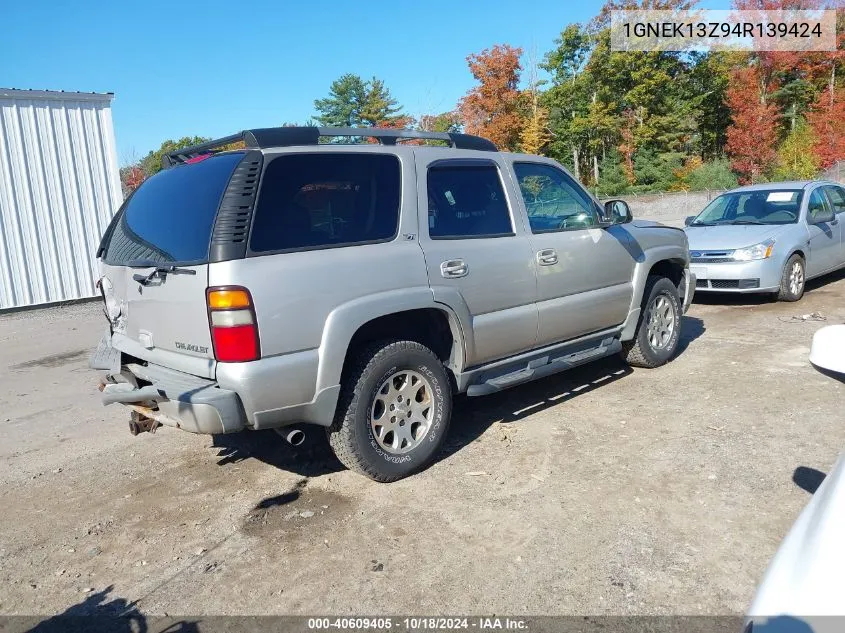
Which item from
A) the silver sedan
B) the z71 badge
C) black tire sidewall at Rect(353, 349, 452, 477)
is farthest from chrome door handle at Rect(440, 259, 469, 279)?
the silver sedan

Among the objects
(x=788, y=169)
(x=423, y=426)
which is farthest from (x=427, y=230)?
(x=788, y=169)

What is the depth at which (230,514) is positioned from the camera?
367 centimetres

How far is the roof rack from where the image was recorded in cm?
360

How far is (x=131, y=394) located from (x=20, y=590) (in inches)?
41.1

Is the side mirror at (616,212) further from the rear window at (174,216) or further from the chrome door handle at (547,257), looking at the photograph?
the rear window at (174,216)

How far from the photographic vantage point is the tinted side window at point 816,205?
928cm

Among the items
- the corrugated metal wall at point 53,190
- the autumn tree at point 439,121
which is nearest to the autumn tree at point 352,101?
the autumn tree at point 439,121

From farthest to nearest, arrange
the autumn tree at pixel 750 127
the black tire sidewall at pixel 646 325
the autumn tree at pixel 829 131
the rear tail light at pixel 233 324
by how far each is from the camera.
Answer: the autumn tree at pixel 750 127
the autumn tree at pixel 829 131
the black tire sidewall at pixel 646 325
the rear tail light at pixel 233 324

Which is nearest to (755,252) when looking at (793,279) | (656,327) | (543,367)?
(793,279)

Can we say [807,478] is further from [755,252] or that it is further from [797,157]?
[797,157]

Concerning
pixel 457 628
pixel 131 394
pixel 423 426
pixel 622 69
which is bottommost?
pixel 457 628

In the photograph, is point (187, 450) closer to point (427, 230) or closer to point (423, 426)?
point (423, 426)

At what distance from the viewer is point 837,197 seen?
10.3 metres

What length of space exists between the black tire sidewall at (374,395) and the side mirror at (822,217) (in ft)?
24.9
